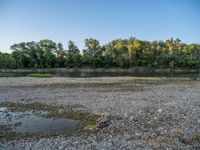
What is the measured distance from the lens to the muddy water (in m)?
15.3

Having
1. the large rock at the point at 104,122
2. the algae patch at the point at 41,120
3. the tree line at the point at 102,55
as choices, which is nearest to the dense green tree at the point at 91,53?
the tree line at the point at 102,55

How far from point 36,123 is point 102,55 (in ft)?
383

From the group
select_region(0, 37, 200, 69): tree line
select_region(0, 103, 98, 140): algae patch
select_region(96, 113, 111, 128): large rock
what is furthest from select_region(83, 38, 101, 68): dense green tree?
select_region(96, 113, 111, 128): large rock

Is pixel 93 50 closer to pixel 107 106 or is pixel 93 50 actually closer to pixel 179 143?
pixel 107 106

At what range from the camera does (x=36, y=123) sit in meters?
17.0

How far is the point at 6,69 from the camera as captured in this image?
124 m

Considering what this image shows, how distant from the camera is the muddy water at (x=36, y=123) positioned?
15297mm

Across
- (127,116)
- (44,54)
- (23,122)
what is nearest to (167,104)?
(127,116)

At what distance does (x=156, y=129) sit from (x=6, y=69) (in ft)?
392

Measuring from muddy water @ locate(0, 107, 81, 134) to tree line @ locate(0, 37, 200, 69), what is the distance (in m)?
112

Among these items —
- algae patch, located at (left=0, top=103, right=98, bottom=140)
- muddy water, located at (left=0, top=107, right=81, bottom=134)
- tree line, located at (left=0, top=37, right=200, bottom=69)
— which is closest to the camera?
algae patch, located at (left=0, top=103, right=98, bottom=140)

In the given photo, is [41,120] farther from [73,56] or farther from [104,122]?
[73,56]

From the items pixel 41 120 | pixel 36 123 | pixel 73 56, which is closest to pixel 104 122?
pixel 36 123

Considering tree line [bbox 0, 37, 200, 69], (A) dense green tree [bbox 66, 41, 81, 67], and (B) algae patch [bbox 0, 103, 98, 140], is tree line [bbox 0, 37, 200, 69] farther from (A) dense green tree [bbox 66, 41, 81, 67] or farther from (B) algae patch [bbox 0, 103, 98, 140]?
(B) algae patch [bbox 0, 103, 98, 140]
